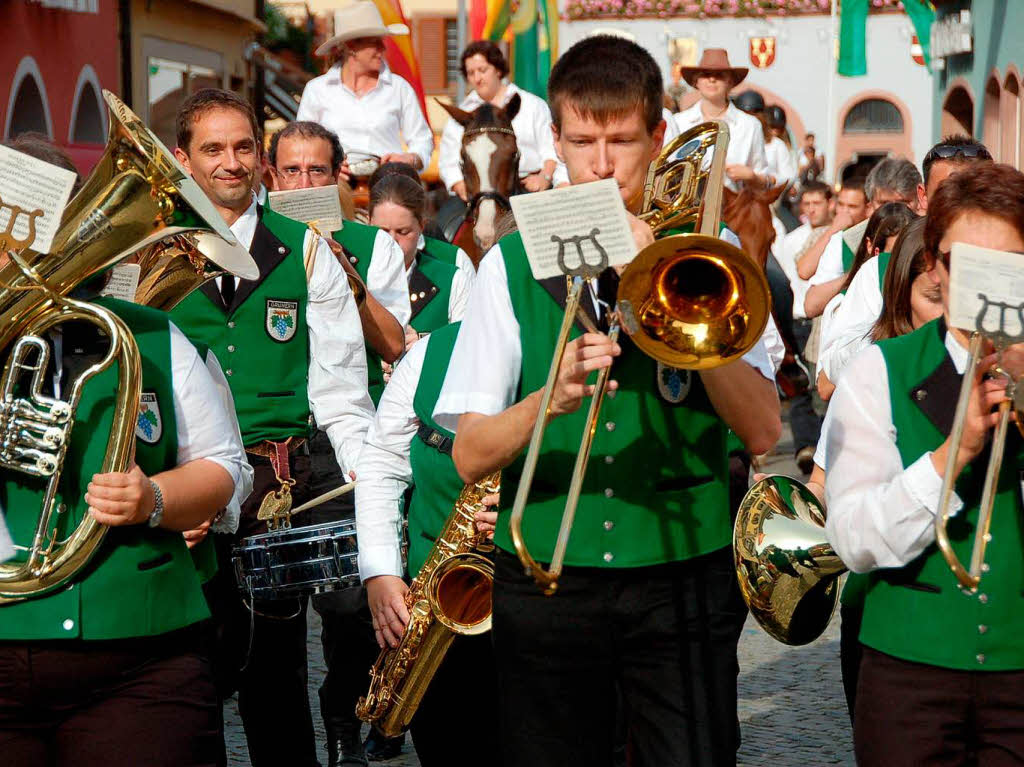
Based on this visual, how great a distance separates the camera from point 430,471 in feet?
14.5

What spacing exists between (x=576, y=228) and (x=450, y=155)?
921cm

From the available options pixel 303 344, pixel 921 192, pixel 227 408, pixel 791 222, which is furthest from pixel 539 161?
pixel 227 408

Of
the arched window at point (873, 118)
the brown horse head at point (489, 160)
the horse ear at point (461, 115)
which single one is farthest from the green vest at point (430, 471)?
the arched window at point (873, 118)

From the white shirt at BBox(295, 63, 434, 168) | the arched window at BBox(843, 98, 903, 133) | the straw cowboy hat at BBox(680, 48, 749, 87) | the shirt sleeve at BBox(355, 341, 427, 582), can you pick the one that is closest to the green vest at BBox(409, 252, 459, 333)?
the shirt sleeve at BBox(355, 341, 427, 582)

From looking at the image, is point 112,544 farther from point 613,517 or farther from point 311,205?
point 311,205

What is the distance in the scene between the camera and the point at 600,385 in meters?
3.09

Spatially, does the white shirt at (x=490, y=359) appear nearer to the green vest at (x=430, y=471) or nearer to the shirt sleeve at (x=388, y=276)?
the green vest at (x=430, y=471)

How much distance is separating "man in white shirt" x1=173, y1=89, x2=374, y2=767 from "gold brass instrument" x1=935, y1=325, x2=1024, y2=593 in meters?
2.47

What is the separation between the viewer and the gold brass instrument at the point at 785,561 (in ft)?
11.8

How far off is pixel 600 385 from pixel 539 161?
9152 mm

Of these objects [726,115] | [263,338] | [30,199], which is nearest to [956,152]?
[263,338]

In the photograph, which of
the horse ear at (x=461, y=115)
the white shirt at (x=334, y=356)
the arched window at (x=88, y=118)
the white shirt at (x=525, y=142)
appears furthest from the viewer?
the arched window at (x=88, y=118)

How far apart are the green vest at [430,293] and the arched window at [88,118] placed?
1225 cm

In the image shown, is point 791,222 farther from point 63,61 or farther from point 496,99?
point 63,61
